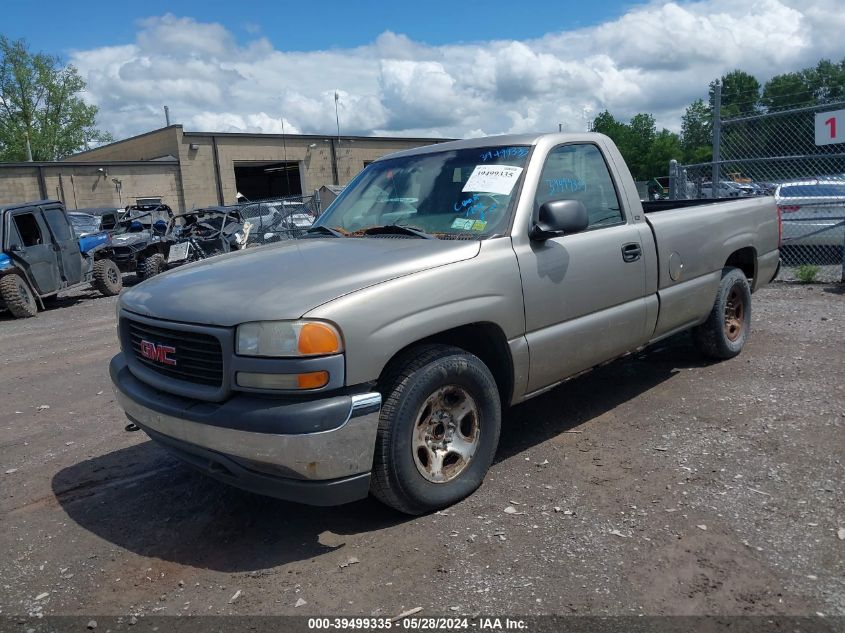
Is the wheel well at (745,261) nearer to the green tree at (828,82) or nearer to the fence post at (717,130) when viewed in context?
the fence post at (717,130)

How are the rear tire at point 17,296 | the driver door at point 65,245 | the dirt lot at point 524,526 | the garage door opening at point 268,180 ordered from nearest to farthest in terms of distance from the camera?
the dirt lot at point 524,526
the rear tire at point 17,296
the driver door at point 65,245
the garage door opening at point 268,180

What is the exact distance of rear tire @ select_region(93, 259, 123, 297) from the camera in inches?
578

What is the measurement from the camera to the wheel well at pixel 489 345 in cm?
368

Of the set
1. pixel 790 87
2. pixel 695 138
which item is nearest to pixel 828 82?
pixel 790 87

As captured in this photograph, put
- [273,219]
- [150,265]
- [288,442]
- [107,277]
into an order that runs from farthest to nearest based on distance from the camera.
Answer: [273,219], [150,265], [107,277], [288,442]

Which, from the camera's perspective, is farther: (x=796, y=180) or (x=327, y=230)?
(x=796, y=180)

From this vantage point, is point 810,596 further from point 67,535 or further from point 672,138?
point 672,138

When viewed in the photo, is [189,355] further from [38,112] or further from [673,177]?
[38,112]

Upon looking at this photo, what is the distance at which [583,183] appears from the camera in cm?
451

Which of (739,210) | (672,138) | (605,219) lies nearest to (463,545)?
(605,219)

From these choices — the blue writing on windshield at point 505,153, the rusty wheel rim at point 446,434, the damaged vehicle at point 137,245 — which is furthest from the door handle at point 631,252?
the damaged vehicle at point 137,245

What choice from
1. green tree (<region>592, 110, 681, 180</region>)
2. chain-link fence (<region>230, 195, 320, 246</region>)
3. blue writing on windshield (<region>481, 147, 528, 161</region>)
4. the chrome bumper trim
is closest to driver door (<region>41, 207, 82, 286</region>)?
chain-link fence (<region>230, 195, 320, 246</region>)

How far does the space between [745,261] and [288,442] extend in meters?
4.73

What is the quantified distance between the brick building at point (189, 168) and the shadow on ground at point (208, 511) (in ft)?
102
